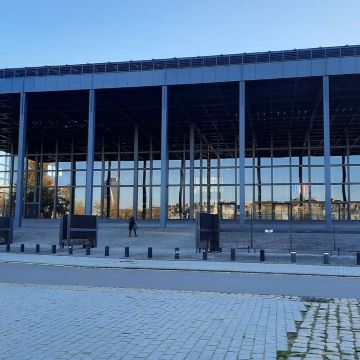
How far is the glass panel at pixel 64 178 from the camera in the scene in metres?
57.5

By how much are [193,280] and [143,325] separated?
687 cm

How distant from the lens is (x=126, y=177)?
55.3 meters

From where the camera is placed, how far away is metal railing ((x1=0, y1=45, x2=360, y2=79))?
37.4 metres

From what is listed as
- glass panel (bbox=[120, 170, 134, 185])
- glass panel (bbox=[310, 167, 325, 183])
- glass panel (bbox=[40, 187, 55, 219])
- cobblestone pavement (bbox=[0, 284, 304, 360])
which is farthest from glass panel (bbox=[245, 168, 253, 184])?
cobblestone pavement (bbox=[0, 284, 304, 360])

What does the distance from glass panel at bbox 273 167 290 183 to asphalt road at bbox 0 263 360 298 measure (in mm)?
37578

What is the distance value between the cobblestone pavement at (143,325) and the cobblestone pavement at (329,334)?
183mm

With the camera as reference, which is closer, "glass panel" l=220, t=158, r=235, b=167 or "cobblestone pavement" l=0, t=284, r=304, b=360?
"cobblestone pavement" l=0, t=284, r=304, b=360

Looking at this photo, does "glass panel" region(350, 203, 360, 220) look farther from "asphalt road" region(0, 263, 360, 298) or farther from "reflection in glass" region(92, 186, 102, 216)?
"asphalt road" region(0, 263, 360, 298)

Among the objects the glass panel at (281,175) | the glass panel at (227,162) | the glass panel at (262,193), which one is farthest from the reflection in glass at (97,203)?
the glass panel at (281,175)

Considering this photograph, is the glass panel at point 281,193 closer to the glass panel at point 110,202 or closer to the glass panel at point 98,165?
the glass panel at point 110,202

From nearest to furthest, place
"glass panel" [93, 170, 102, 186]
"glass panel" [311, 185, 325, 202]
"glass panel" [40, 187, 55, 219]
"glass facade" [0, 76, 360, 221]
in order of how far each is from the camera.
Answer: "glass facade" [0, 76, 360, 221] → "glass panel" [311, 185, 325, 202] → "glass panel" [93, 170, 102, 186] → "glass panel" [40, 187, 55, 219]

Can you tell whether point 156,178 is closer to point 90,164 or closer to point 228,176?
point 228,176

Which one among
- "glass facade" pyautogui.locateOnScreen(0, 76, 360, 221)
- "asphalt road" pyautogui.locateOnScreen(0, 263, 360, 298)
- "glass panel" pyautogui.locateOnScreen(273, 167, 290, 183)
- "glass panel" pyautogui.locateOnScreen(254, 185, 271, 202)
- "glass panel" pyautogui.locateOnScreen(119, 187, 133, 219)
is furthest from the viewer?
"glass panel" pyautogui.locateOnScreen(119, 187, 133, 219)

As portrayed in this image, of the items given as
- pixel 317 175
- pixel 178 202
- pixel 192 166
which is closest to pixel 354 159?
pixel 317 175
